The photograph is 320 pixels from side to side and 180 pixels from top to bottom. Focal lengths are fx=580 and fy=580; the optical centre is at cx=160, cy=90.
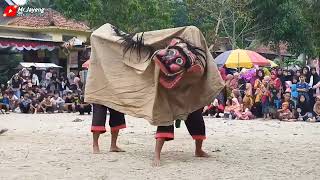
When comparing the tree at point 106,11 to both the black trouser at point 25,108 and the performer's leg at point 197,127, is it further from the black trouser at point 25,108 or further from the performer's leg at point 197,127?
the performer's leg at point 197,127

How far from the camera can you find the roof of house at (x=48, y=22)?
3369 cm

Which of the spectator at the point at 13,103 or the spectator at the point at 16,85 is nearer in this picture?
A: the spectator at the point at 13,103

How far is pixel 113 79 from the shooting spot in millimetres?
7352

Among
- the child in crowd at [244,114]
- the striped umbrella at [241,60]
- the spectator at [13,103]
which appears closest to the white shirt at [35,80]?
the spectator at [13,103]

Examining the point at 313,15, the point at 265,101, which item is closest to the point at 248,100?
the point at 265,101

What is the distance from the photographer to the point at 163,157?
7.35 m

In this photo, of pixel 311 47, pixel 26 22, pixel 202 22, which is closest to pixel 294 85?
pixel 311 47

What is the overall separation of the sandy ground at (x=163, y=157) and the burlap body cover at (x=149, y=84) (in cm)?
65

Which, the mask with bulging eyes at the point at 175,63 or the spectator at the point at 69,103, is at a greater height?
the mask with bulging eyes at the point at 175,63

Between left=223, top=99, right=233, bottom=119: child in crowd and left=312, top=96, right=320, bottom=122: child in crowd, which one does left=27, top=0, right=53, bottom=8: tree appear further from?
left=312, top=96, right=320, bottom=122: child in crowd

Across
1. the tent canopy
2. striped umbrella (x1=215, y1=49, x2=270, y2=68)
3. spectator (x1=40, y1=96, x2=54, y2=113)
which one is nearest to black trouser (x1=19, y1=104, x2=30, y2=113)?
spectator (x1=40, y1=96, x2=54, y2=113)

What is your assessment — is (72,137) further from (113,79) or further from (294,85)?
(294,85)

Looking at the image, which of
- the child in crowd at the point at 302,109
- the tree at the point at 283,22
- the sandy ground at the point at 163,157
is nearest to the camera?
the sandy ground at the point at 163,157

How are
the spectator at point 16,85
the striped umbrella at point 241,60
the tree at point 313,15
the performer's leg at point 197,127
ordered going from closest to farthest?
the performer's leg at point 197,127
the striped umbrella at point 241,60
the spectator at point 16,85
the tree at point 313,15
